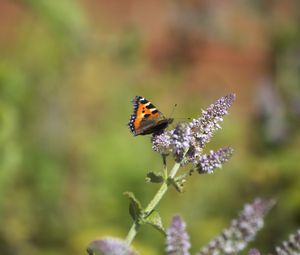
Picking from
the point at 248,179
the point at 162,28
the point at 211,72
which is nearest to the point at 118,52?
the point at 248,179

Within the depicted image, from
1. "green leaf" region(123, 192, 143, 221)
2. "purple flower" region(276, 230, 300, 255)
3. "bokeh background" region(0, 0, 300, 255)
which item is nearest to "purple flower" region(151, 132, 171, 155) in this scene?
"green leaf" region(123, 192, 143, 221)

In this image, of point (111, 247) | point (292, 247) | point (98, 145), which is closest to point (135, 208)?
point (111, 247)

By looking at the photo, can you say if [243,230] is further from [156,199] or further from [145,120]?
[145,120]

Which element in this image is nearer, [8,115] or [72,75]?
[8,115]

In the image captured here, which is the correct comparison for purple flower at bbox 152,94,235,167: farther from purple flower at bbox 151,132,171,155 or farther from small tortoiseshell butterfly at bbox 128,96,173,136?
small tortoiseshell butterfly at bbox 128,96,173,136

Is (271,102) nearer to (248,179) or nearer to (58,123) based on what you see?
(248,179)
